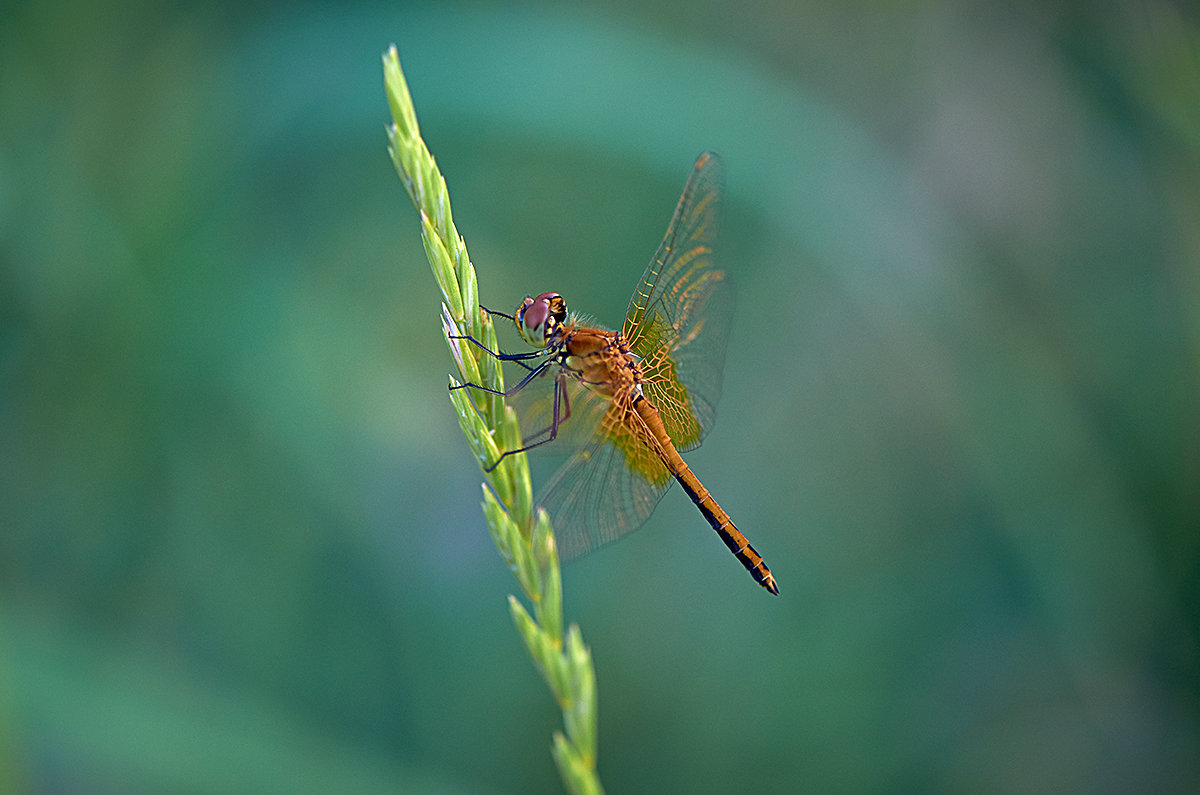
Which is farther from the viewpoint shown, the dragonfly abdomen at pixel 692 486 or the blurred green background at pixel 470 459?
the blurred green background at pixel 470 459

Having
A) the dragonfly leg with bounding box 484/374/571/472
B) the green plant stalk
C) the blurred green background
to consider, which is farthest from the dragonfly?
the blurred green background

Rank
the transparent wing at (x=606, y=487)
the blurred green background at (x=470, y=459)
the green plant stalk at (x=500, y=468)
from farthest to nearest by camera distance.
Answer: the blurred green background at (x=470, y=459) → the transparent wing at (x=606, y=487) → the green plant stalk at (x=500, y=468)

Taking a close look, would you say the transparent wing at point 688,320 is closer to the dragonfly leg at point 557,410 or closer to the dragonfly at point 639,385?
the dragonfly at point 639,385

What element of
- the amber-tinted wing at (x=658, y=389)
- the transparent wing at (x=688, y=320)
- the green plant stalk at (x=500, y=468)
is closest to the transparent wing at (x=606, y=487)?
the amber-tinted wing at (x=658, y=389)

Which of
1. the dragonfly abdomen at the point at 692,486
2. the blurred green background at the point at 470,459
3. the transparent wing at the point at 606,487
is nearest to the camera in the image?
the transparent wing at the point at 606,487

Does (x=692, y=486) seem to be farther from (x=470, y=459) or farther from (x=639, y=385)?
(x=470, y=459)

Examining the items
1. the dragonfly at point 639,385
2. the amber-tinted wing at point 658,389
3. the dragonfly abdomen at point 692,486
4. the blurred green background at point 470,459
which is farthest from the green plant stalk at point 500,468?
the blurred green background at point 470,459

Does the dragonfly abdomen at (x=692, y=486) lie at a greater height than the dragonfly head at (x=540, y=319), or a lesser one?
lesser
